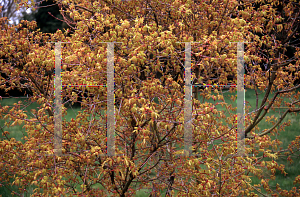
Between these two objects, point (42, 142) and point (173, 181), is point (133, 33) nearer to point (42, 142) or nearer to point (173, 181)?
point (42, 142)

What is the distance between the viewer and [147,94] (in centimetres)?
312

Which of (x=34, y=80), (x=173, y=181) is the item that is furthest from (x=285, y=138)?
(x=34, y=80)

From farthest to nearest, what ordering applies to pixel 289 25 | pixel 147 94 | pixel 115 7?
pixel 289 25
pixel 115 7
pixel 147 94

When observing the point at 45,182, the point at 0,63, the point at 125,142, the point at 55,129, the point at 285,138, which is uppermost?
the point at 0,63

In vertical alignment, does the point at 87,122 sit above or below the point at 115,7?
below

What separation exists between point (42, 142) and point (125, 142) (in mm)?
967

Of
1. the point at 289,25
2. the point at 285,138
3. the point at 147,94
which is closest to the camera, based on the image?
the point at 147,94

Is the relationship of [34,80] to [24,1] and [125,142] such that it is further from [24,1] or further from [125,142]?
[125,142]

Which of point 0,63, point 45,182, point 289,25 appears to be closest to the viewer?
point 45,182

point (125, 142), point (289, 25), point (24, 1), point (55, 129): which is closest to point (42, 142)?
point (55, 129)

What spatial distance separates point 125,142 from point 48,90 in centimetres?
190

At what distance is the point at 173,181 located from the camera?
3709 mm

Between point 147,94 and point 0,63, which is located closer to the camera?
point 147,94

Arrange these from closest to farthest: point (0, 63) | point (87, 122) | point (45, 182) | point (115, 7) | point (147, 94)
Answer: point (45, 182), point (147, 94), point (87, 122), point (115, 7), point (0, 63)
